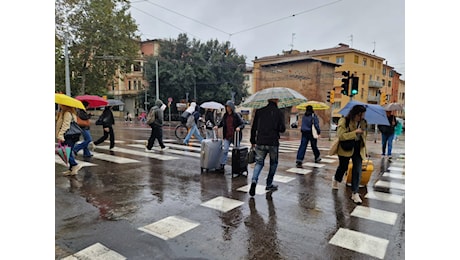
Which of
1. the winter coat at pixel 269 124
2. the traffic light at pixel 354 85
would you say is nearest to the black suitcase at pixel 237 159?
the winter coat at pixel 269 124

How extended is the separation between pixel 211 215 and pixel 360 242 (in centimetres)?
200

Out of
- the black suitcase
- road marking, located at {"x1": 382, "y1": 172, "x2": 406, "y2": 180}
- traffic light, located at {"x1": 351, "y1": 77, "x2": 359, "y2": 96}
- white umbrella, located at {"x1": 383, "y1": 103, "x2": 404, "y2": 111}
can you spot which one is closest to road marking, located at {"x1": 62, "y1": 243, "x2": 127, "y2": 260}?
the black suitcase

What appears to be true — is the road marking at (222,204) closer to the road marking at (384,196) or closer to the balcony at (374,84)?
the road marking at (384,196)

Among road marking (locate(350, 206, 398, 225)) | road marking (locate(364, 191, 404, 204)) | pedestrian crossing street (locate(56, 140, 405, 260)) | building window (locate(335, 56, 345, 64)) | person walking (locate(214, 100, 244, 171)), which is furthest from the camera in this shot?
building window (locate(335, 56, 345, 64))

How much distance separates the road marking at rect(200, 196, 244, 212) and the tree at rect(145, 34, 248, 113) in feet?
103

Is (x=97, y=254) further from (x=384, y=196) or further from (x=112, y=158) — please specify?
(x=112, y=158)

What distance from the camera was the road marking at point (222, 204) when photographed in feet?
15.1

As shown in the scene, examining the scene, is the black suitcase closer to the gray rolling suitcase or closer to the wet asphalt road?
the wet asphalt road

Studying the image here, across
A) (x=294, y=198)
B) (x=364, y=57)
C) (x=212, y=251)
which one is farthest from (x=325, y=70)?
(x=212, y=251)

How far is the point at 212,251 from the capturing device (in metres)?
3.21

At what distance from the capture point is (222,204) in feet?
15.7

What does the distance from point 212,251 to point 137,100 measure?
40244 millimetres

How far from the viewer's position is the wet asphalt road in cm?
327
